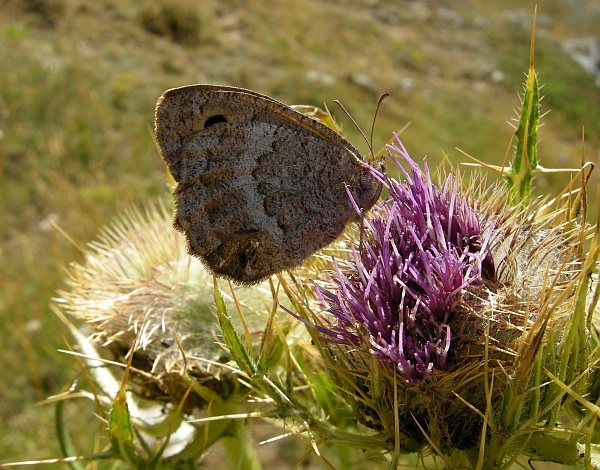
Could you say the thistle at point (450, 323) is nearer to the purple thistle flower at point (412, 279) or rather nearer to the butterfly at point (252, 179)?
the purple thistle flower at point (412, 279)

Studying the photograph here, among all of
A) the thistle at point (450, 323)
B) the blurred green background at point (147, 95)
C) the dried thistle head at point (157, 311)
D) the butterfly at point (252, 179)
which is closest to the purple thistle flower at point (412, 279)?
the thistle at point (450, 323)

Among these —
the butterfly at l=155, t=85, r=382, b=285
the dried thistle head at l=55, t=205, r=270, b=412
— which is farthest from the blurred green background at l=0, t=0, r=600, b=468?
the butterfly at l=155, t=85, r=382, b=285

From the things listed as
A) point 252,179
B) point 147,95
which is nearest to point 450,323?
point 252,179

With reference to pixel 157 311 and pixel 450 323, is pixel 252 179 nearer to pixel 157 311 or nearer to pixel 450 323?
pixel 157 311

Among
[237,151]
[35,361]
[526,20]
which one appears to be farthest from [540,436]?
[526,20]

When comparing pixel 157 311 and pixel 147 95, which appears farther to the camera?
pixel 147 95

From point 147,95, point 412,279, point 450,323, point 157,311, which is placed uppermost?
point 147,95
